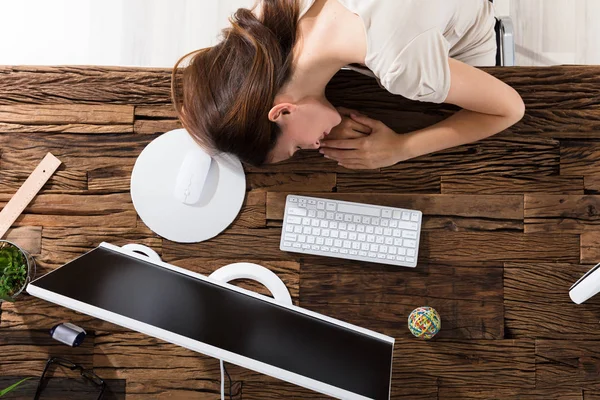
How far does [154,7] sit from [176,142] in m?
0.84

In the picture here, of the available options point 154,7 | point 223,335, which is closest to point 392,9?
point 223,335

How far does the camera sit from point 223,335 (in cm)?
87

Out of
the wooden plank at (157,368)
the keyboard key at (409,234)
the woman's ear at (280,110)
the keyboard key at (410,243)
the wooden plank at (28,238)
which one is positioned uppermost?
the woman's ear at (280,110)

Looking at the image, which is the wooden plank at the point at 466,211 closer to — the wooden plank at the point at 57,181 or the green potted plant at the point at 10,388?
the wooden plank at the point at 57,181

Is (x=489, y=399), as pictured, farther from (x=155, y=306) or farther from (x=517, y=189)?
(x=155, y=306)

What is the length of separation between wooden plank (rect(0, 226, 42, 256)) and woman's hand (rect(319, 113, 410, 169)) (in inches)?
28.5

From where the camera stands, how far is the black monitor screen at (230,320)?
85 centimetres

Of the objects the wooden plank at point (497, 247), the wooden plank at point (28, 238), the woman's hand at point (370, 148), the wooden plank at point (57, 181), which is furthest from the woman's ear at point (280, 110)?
the wooden plank at point (28, 238)

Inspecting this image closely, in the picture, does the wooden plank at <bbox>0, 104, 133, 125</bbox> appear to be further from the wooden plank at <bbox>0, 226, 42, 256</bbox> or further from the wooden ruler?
the wooden plank at <bbox>0, 226, 42, 256</bbox>

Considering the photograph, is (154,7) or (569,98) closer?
(569,98)

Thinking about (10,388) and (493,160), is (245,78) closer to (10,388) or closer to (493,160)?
(493,160)

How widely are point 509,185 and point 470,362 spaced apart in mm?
419

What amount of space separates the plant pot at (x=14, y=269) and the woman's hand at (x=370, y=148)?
0.75 m

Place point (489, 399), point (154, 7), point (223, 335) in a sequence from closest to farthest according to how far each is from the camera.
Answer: point (223, 335) < point (489, 399) < point (154, 7)
